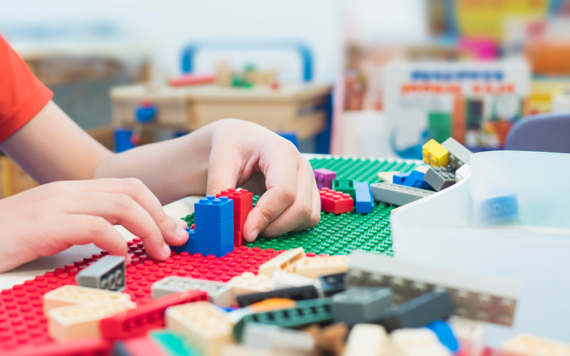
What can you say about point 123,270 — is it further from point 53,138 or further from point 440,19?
point 440,19

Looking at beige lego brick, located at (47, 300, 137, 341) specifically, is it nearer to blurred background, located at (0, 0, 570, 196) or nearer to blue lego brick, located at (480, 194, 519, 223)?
blue lego brick, located at (480, 194, 519, 223)

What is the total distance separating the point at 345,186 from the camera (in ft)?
2.16

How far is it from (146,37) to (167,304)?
2415mm

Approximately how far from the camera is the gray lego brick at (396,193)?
0.59 m

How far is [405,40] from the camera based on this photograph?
200 cm

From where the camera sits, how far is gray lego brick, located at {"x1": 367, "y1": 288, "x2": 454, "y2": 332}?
0.25m

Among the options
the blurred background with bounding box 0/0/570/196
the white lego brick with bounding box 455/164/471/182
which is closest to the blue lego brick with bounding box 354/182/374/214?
the white lego brick with bounding box 455/164/471/182

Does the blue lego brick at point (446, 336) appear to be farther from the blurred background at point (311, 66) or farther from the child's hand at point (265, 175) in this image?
the blurred background at point (311, 66)

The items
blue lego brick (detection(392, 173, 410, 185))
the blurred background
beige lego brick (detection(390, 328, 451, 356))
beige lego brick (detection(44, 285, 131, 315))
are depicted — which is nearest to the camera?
beige lego brick (detection(390, 328, 451, 356))

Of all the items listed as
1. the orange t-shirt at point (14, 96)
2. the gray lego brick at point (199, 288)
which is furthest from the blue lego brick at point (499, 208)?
the orange t-shirt at point (14, 96)

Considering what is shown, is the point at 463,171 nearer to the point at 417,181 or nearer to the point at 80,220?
the point at 417,181

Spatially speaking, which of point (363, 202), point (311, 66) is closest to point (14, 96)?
point (363, 202)

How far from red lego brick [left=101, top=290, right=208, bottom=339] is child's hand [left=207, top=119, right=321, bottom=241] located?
166 mm

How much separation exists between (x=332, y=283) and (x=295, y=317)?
0.21 feet
